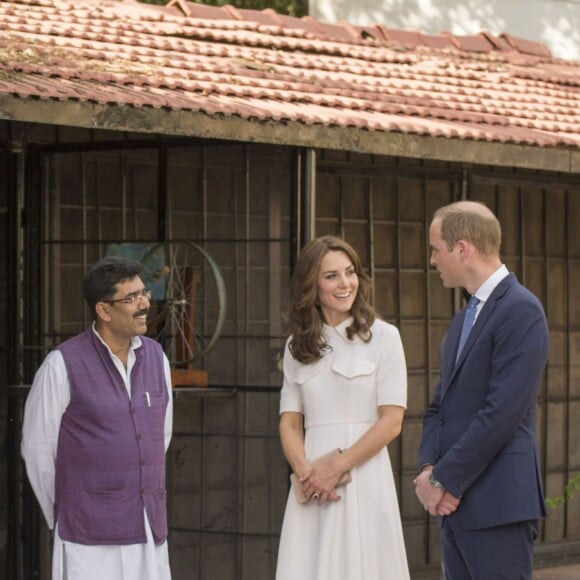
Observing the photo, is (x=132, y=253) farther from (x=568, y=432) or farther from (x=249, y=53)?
(x=568, y=432)

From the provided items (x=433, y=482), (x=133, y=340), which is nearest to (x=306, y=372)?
(x=133, y=340)

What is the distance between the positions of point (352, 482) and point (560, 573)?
433cm

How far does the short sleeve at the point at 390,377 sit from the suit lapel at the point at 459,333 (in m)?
0.71

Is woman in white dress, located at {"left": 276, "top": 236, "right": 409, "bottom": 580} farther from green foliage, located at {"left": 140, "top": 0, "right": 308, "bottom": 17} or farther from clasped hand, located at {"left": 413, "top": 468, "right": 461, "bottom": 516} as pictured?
green foliage, located at {"left": 140, "top": 0, "right": 308, "bottom": 17}

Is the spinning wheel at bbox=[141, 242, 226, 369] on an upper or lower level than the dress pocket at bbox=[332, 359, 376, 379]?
upper

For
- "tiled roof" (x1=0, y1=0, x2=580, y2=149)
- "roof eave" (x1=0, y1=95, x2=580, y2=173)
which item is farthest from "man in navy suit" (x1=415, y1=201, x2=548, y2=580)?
"tiled roof" (x1=0, y1=0, x2=580, y2=149)

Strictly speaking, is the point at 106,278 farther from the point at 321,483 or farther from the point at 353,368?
the point at 321,483

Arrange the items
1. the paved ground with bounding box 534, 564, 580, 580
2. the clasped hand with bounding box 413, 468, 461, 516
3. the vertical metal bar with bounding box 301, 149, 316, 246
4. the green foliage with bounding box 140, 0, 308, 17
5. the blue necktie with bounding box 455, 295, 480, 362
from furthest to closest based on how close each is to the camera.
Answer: the green foliage with bounding box 140, 0, 308, 17, the paved ground with bounding box 534, 564, 580, 580, the vertical metal bar with bounding box 301, 149, 316, 246, the blue necktie with bounding box 455, 295, 480, 362, the clasped hand with bounding box 413, 468, 461, 516

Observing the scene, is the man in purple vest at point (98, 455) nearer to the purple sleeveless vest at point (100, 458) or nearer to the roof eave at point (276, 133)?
the purple sleeveless vest at point (100, 458)

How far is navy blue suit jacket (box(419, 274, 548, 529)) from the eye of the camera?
15.3ft

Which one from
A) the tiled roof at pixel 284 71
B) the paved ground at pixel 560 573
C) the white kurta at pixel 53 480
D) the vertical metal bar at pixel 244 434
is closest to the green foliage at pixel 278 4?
the tiled roof at pixel 284 71

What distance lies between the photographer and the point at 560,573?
31.6ft

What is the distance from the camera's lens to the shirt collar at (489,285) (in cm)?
486

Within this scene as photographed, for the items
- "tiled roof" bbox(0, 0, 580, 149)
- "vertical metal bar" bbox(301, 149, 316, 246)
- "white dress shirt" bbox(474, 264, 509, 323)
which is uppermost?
"tiled roof" bbox(0, 0, 580, 149)
